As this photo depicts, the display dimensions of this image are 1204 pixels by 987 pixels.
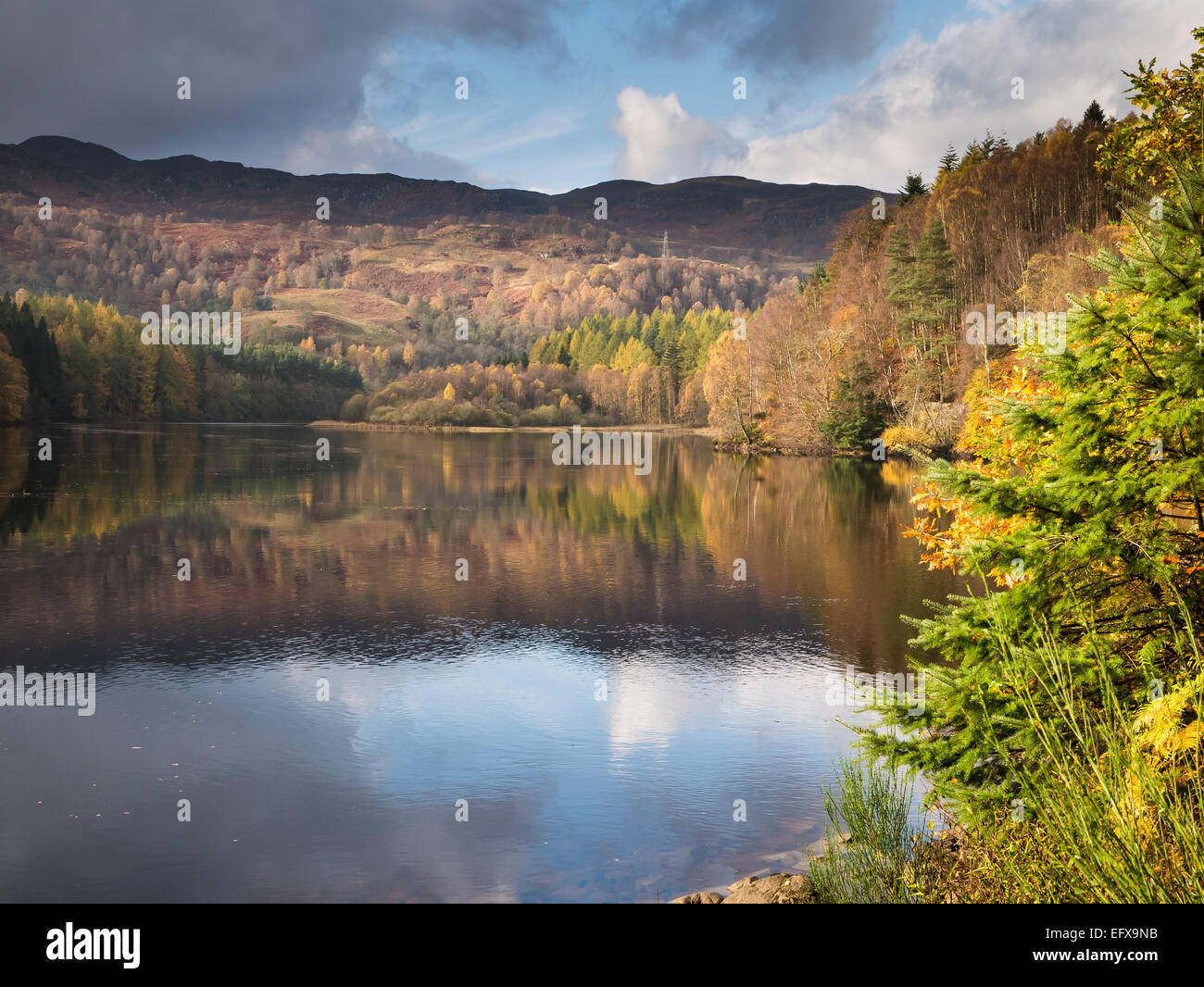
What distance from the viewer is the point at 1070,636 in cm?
780

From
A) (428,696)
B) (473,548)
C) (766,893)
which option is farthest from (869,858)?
(473,548)

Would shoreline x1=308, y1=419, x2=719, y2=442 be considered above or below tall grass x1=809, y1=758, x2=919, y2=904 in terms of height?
above

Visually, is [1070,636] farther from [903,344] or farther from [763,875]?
[903,344]

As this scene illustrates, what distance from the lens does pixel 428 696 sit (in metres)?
15.1

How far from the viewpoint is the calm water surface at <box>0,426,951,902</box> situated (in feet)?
32.2

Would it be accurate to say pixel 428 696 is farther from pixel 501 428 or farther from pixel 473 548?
pixel 501 428

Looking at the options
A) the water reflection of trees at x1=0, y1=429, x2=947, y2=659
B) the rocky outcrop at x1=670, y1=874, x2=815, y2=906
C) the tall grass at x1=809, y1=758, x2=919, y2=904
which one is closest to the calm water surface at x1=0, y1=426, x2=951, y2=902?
the water reflection of trees at x1=0, y1=429, x2=947, y2=659

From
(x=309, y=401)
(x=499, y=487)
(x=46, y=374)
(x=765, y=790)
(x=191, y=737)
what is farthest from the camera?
(x=309, y=401)

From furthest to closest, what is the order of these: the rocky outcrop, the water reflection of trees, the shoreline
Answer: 1. the shoreline
2. the water reflection of trees
3. the rocky outcrop

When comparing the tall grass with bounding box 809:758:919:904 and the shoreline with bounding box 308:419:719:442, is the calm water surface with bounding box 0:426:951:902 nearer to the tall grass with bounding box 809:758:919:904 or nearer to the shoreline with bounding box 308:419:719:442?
the tall grass with bounding box 809:758:919:904

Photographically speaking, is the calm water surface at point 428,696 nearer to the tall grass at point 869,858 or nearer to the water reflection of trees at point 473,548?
the water reflection of trees at point 473,548

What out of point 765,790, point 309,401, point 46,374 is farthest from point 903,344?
point 309,401
